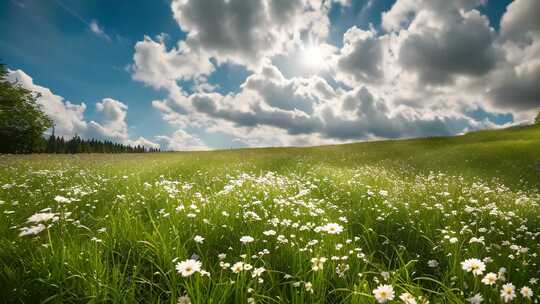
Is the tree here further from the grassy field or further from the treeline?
the treeline

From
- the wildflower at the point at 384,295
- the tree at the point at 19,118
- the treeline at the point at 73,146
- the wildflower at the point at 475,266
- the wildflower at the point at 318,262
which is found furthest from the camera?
the treeline at the point at 73,146

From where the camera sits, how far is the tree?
38147 millimetres

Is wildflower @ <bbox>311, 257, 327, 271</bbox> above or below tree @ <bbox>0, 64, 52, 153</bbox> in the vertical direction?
below

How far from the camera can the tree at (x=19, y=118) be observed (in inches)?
1502

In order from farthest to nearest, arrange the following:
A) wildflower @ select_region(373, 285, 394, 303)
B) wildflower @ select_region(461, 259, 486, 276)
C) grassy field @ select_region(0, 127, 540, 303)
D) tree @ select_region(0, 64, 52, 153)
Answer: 1. tree @ select_region(0, 64, 52, 153)
2. grassy field @ select_region(0, 127, 540, 303)
3. wildflower @ select_region(461, 259, 486, 276)
4. wildflower @ select_region(373, 285, 394, 303)

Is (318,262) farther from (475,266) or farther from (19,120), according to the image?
(19,120)

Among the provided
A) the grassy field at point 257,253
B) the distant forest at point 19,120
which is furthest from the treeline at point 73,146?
the grassy field at point 257,253

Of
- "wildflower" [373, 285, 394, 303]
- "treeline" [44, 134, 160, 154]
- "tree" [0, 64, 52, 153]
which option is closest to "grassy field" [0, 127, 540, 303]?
"wildflower" [373, 285, 394, 303]

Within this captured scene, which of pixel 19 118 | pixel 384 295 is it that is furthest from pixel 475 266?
pixel 19 118

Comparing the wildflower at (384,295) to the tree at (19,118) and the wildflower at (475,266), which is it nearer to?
the wildflower at (475,266)

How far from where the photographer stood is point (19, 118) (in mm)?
39969

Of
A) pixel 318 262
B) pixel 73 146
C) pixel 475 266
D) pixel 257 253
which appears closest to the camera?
pixel 475 266

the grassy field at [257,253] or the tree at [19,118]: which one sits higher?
the tree at [19,118]

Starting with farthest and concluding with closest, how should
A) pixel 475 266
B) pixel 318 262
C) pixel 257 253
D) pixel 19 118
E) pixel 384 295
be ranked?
pixel 19 118 → pixel 257 253 → pixel 318 262 → pixel 475 266 → pixel 384 295
